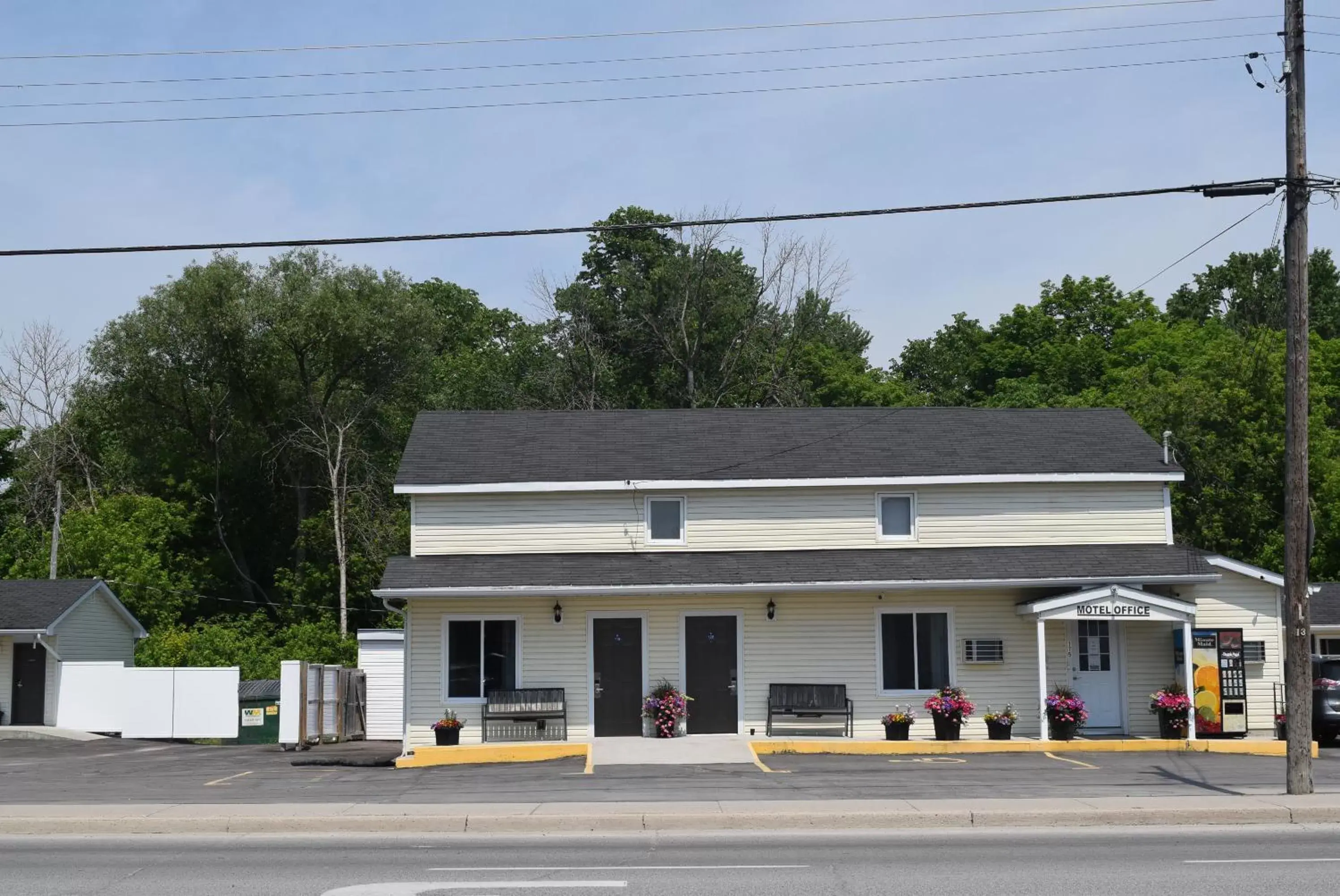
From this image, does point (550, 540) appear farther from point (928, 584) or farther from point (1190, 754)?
point (1190, 754)

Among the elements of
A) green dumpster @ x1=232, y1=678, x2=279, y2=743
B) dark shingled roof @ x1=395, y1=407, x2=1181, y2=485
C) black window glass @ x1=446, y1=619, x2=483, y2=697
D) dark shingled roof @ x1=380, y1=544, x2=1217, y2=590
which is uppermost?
dark shingled roof @ x1=395, y1=407, x2=1181, y2=485

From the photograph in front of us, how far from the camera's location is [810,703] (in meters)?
26.5

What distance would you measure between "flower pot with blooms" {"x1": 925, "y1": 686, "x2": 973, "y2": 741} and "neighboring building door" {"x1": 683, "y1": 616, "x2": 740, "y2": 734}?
375 centimetres

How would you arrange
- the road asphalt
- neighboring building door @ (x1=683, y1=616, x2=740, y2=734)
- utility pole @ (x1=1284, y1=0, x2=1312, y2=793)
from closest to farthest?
the road asphalt → utility pole @ (x1=1284, y1=0, x2=1312, y2=793) → neighboring building door @ (x1=683, y1=616, x2=740, y2=734)

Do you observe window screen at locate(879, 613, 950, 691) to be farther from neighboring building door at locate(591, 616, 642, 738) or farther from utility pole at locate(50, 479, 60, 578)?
utility pole at locate(50, 479, 60, 578)

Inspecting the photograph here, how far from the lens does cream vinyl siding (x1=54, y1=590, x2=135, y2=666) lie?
39062 mm

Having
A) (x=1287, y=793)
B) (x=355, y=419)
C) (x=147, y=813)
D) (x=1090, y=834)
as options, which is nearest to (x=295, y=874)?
(x=147, y=813)

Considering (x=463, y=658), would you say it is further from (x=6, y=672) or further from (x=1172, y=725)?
(x=6, y=672)

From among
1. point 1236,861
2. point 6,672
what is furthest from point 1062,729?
point 6,672

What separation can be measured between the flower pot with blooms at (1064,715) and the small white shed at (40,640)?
25293mm

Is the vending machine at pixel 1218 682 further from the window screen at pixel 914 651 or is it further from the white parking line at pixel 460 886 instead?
the white parking line at pixel 460 886

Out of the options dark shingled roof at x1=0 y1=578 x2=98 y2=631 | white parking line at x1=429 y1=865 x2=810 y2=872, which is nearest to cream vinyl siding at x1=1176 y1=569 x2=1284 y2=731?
white parking line at x1=429 y1=865 x2=810 y2=872

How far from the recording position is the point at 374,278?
51875 mm

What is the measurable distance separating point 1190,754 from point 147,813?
1706cm
